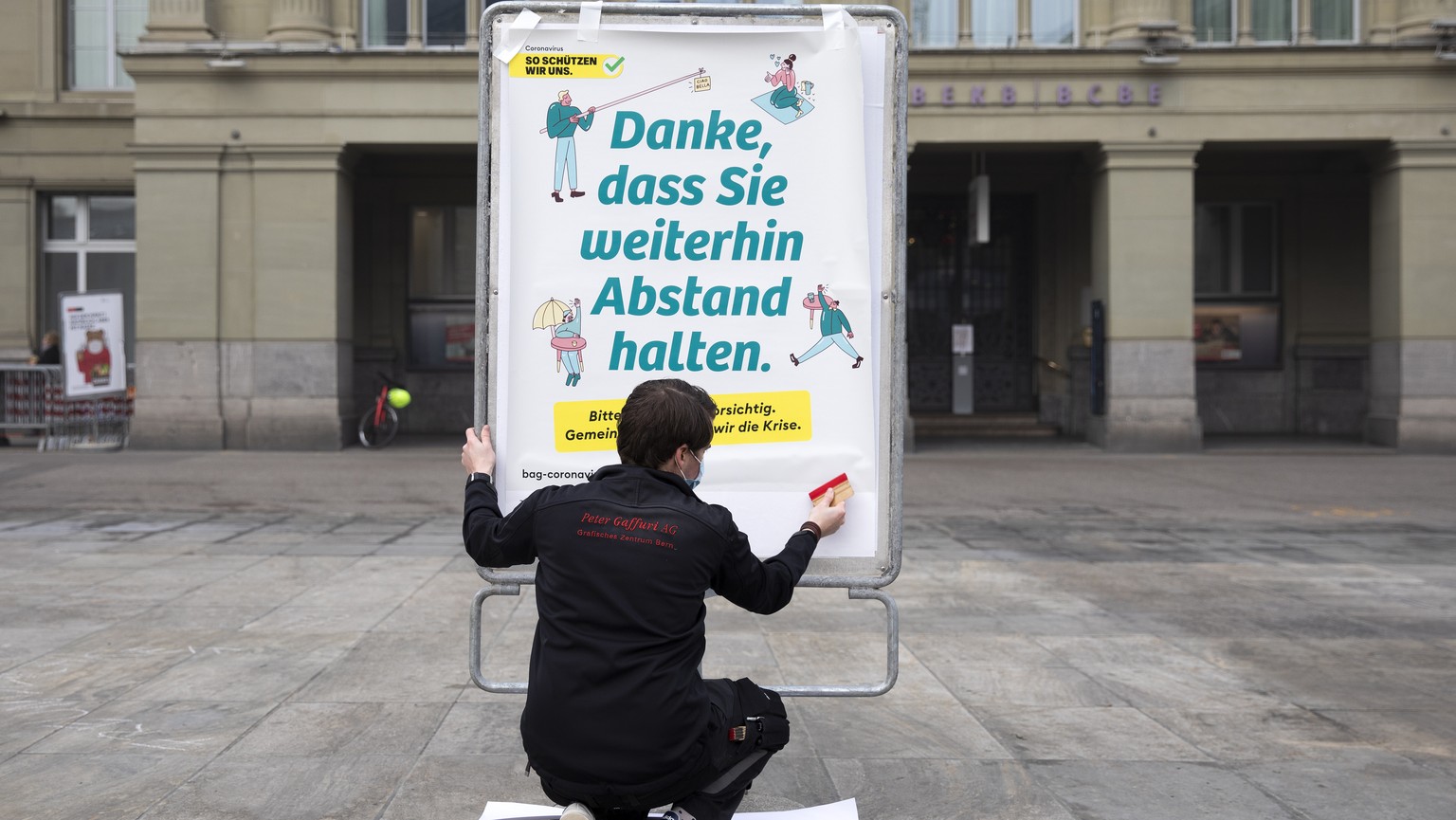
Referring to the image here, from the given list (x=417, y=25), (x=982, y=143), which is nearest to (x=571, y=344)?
(x=982, y=143)

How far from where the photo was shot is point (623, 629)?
9.83ft

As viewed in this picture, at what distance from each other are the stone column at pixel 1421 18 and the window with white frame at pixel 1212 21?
2482 mm

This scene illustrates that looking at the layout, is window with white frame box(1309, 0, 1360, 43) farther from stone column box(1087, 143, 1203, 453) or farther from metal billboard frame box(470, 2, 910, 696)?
metal billboard frame box(470, 2, 910, 696)

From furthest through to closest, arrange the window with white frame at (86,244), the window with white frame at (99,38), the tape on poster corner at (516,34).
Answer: the window with white frame at (86,244) < the window with white frame at (99,38) < the tape on poster corner at (516,34)

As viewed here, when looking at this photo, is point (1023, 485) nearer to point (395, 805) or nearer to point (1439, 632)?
point (1439, 632)

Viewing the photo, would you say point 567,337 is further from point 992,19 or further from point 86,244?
point 86,244

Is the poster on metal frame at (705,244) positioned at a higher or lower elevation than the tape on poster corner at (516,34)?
lower

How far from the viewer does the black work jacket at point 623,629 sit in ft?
9.78

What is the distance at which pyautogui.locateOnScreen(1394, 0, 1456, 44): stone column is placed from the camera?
19.3 metres

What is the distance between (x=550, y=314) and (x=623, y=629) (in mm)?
1267

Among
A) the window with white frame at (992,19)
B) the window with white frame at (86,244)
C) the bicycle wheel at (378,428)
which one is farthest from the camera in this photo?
the window with white frame at (86,244)

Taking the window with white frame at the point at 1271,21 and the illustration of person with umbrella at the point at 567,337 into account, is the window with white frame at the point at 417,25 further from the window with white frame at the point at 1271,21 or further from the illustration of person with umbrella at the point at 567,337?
the illustration of person with umbrella at the point at 567,337

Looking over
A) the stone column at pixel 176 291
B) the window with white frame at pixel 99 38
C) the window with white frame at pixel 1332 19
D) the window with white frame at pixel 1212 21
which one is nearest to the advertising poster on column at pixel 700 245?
the stone column at pixel 176 291

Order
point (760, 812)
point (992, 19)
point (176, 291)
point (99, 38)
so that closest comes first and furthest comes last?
point (760, 812) < point (176, 291) < point (992, 19) < point (99, 38)
